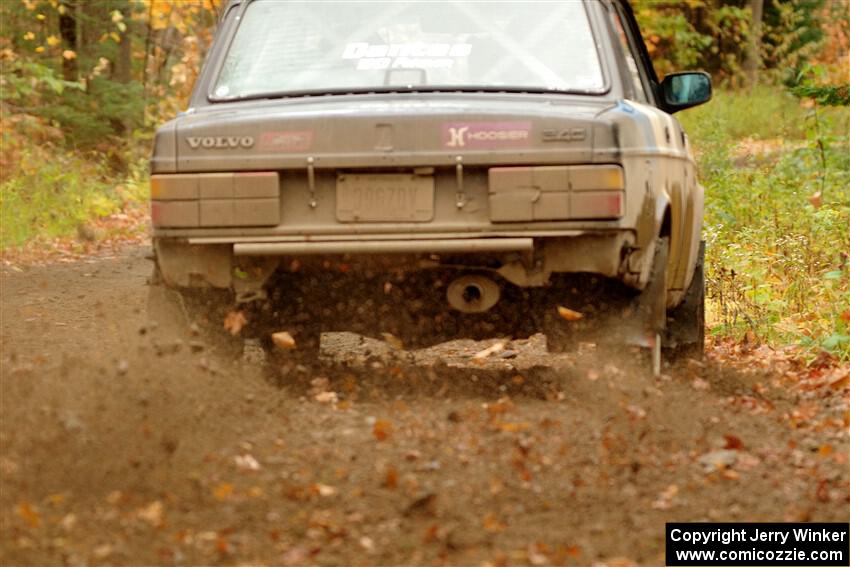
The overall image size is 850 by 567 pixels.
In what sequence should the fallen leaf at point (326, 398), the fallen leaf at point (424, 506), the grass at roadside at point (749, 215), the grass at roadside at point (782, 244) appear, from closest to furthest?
the fallen leaf at point (424, 506) → the fallen leaf at point (326, 398) → the grass at roadside at point (782, 244) → the grass at roadside at point (749, 215)

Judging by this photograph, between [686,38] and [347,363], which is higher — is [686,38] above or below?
below

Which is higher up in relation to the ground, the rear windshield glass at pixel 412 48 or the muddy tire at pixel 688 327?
the rear windshield glass at pixel 412 48

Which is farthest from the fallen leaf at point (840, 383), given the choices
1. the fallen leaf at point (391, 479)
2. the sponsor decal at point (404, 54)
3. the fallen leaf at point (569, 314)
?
the fallen leaf at point (391, 479)

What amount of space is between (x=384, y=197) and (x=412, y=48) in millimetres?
938

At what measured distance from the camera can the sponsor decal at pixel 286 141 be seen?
5.76 m

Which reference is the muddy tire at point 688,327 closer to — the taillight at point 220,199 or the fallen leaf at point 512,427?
the fallen leaf at point 512,427

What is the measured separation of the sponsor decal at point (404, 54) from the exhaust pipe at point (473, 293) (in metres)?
0.93

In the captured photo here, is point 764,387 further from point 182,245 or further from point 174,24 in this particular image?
point 174,24

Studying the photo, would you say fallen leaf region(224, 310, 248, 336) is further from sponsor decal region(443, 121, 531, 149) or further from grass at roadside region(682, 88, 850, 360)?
grass at roadside region(682, 88, 850, 360)

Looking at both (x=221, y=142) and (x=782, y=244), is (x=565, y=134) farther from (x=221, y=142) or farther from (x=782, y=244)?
(x=782, y=244)

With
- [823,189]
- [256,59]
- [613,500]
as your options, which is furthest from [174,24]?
[613,500]

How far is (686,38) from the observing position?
3061 centimetres

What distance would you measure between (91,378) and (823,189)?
29.5 feet

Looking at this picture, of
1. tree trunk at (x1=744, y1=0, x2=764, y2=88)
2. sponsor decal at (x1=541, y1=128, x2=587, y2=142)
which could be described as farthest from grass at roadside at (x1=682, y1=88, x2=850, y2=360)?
tree trunk at (x1=744, y1=0, x2=764, y2=88)
